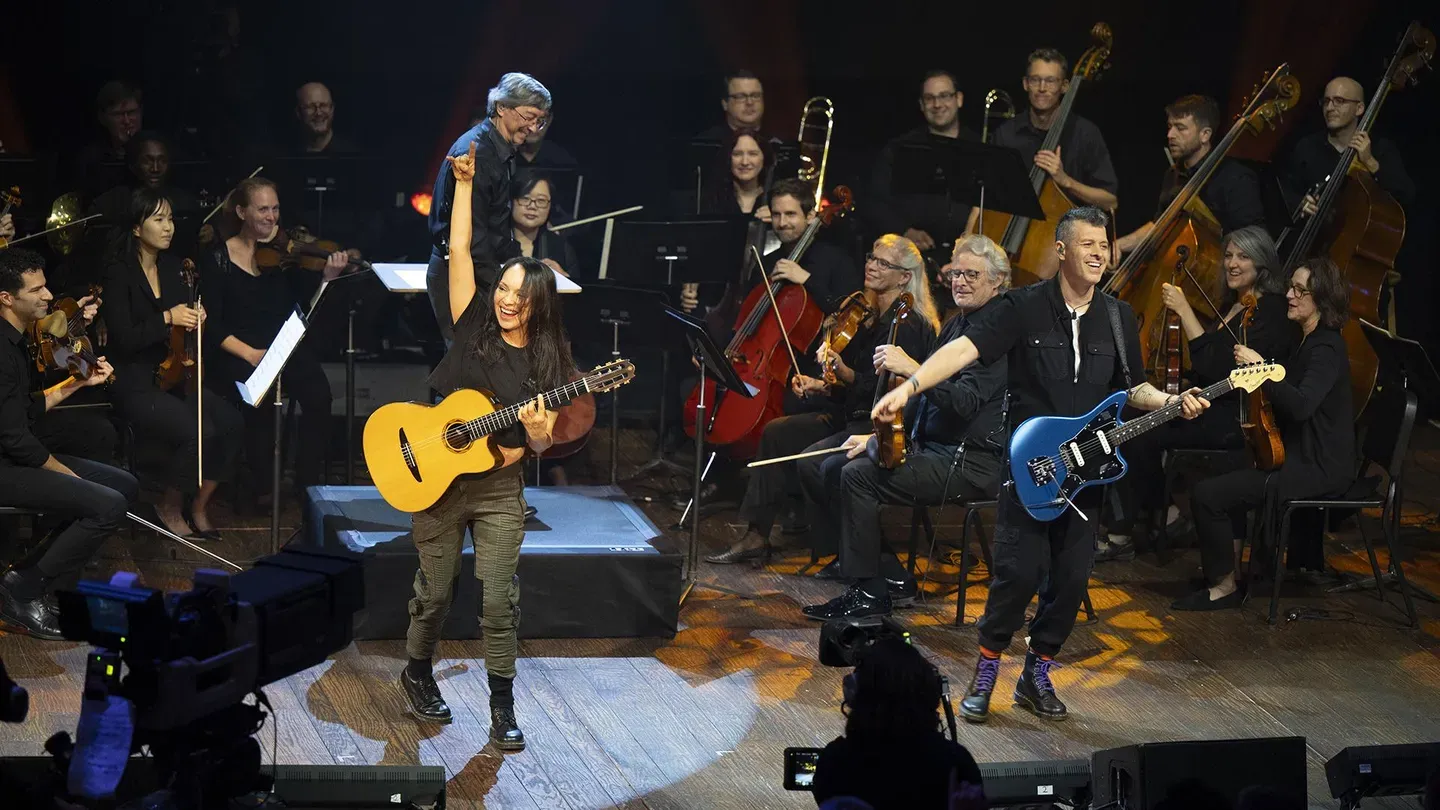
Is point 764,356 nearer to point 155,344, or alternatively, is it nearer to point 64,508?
point 155,344

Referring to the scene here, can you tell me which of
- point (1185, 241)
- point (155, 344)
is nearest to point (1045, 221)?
point (1185, 241)

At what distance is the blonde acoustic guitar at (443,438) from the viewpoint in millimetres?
4699

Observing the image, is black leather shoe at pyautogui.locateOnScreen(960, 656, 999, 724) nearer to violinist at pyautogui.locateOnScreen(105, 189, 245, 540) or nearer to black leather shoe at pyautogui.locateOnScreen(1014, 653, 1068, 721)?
black leather shoe at pyautogui.locateOnScreen(1014, 653, 1068, 721)

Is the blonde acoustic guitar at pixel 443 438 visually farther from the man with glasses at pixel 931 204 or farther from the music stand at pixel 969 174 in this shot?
the man with glasses at pixel 931 204

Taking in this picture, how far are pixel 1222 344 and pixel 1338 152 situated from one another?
1558mm

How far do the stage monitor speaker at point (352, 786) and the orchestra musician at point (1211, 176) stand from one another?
4815 mm

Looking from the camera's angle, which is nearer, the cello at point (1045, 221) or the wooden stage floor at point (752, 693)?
the wooden stage floor at point (752, 693)

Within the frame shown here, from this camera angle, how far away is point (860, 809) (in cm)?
293

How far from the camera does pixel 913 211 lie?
8297mm

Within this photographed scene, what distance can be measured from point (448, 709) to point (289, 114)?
5307 millimetres

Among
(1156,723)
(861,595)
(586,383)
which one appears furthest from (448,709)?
(1156,723)

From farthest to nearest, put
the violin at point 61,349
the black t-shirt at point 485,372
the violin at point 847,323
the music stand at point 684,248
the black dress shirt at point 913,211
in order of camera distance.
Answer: the black dress shirt at point 913,211 < the music stand at point 684,248 < the violin at point 847,323 < the violin at point 61,349 < the black t-shirt at point 485,372

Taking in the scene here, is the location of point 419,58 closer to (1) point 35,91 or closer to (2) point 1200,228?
(1) point 35,91

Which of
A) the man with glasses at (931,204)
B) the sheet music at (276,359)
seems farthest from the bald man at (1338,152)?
the sheet music at (276,359)
